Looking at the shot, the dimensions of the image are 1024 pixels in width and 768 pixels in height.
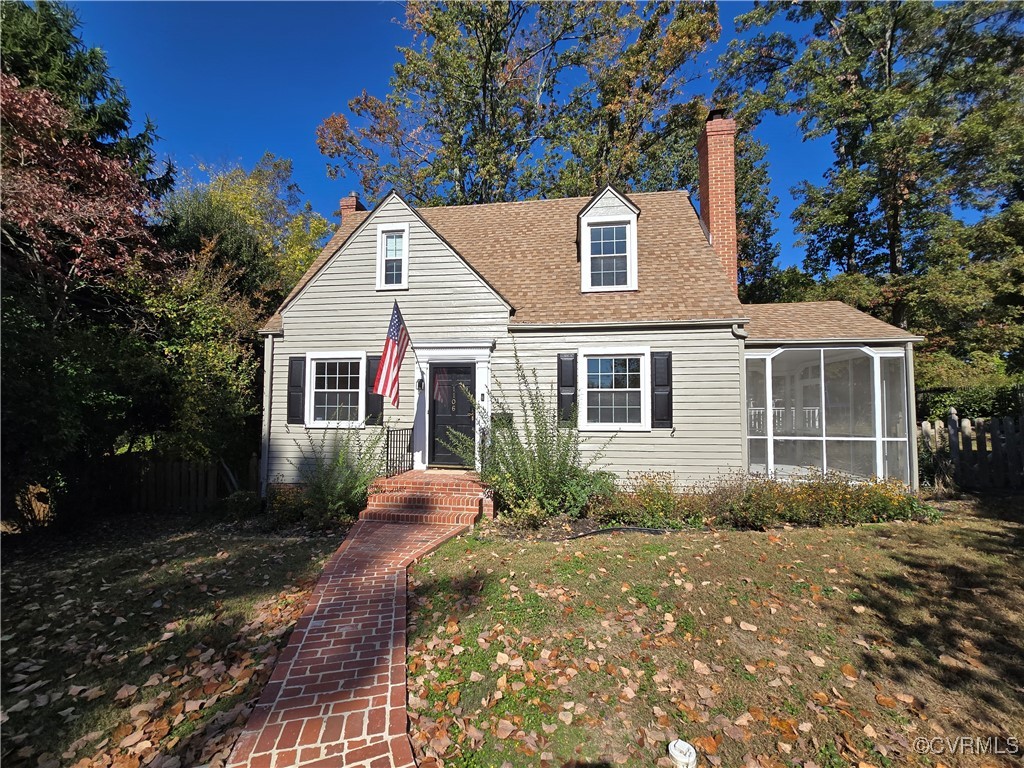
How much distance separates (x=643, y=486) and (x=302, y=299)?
29.6 feet

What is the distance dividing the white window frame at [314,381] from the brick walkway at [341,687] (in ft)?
15.9

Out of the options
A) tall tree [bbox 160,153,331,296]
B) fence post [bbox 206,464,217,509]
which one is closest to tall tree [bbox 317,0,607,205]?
tall tree [bbox 160,153,331,296]

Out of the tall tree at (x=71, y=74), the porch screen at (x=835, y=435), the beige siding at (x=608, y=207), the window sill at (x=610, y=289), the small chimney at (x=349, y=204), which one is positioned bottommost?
the porch screen at (x=835, y=435)

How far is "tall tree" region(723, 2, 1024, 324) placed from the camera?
1594cm

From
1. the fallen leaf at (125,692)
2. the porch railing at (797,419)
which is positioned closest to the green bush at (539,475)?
the fallen leaf at (125,692)

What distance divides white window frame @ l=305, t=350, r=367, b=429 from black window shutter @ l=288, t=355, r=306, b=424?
4.0 inches

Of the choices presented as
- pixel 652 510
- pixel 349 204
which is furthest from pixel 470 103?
pixel 652 510

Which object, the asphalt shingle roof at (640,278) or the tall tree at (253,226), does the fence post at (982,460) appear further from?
the tall tree at (253,226)

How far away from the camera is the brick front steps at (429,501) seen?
25.6 ft

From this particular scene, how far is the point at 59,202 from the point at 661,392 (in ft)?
44.2

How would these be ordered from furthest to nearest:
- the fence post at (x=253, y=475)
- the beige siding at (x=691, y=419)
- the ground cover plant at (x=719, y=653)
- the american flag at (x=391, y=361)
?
the fence post at (x=253, y=475), the beige siding at (x=691, y=419), the american flag at (x=391, y=361), the ground cover plant at (x=719, y=653)

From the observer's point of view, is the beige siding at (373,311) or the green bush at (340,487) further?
the beige siding at (373,311)

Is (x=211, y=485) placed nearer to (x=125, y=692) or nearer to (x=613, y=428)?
(x=125, y=692)

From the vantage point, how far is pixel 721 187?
35.9 ft
